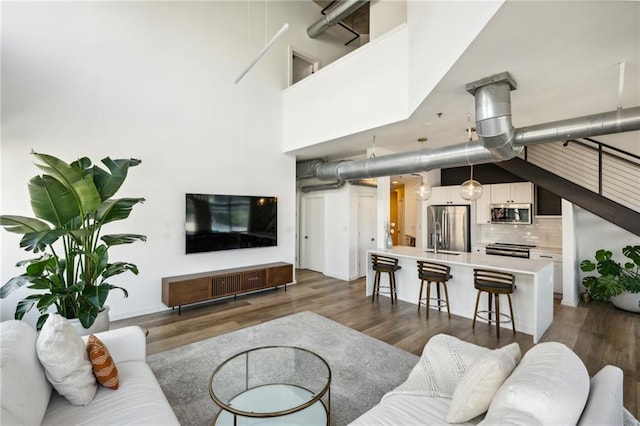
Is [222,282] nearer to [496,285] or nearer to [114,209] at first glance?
[114,209]

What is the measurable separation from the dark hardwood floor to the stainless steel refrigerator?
7.52ft

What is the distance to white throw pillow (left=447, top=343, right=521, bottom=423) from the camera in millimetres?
A: 1439

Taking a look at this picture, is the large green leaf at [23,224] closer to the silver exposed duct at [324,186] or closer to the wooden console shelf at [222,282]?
the wooden console shelf at [222,282]

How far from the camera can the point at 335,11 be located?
577 centimetres

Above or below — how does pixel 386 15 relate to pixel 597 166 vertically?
above

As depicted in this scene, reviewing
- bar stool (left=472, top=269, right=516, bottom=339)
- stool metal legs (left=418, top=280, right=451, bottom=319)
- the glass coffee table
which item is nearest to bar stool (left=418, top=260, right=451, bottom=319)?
stool metal legs (left=418, top=280, right=451, bottom=319)

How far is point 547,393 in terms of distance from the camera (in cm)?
115

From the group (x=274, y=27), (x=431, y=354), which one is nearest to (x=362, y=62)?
(x=274, y=27)

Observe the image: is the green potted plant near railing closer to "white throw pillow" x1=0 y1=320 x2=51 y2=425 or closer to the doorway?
the doorway

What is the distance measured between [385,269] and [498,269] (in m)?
1.70

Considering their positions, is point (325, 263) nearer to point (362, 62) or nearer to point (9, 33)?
point (362, 62)

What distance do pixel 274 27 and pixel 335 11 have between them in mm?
1362

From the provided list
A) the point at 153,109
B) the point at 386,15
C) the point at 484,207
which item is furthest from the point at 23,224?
the point at 484,207

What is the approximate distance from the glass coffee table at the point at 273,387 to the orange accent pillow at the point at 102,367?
609 millimetres
